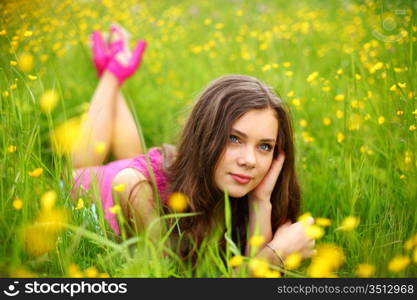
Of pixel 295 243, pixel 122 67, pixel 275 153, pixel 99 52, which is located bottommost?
pixel 295 243

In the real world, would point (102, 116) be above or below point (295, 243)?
above

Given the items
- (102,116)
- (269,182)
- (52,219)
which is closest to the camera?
(52,219)

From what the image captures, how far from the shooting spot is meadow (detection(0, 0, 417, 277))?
1201 mm

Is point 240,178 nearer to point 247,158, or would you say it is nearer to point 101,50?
point 247,158

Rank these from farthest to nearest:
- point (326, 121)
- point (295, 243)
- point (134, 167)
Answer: point (326, 121)
point (134, 167)
point (295, 243)

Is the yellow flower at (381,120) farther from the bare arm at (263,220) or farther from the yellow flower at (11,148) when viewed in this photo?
the yellow flower at (11,148)

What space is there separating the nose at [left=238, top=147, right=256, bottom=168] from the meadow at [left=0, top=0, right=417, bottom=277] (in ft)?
1.02

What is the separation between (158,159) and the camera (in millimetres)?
1971

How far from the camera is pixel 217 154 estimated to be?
5.01ft

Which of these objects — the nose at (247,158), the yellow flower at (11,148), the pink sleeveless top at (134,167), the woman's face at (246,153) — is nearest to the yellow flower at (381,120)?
the woman's face at (246,153)

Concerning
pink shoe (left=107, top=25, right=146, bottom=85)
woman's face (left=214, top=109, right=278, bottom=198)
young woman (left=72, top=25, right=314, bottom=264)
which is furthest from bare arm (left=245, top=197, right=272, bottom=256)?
pink shoe (left=107, top=25, right=146, bottom=85)

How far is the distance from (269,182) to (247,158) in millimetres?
290

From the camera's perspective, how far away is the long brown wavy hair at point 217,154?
1545 millimetres

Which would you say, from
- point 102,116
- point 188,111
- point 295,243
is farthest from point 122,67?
point 295,243
